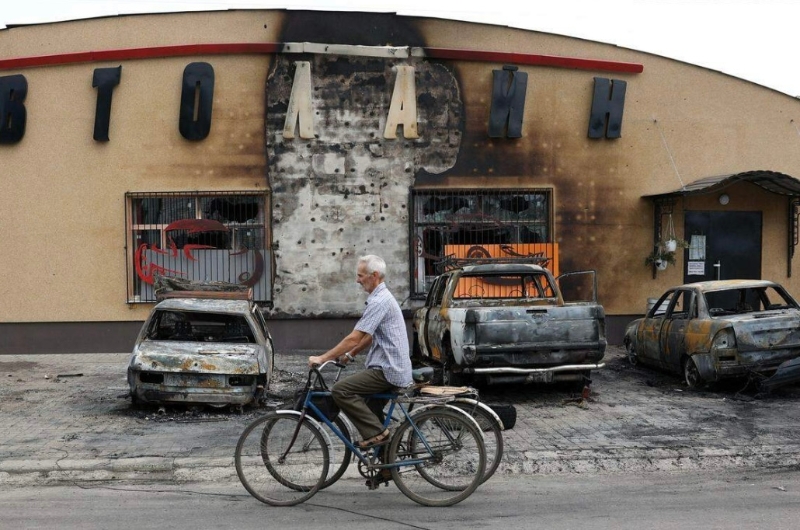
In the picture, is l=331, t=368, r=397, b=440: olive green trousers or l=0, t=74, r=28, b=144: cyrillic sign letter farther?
l=0, t=74, r=28, b=144: cyrillic sign letter

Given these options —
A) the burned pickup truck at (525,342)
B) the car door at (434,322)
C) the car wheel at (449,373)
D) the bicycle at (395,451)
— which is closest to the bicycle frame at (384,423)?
the bicycle at (395,451)

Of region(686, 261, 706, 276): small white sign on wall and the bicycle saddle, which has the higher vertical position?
region(686, 261, 706, 276): small white sign on wall

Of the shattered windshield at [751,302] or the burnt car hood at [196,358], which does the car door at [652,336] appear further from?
the burnt car hood at [196,358]

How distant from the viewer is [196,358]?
9.00 meters

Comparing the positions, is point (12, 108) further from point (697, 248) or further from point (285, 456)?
point (697, 248)

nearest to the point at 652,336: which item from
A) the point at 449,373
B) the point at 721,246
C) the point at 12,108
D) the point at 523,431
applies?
the point at 449,373

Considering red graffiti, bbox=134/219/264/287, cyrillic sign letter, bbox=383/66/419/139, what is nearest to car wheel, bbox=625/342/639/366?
cyrillic sign letter, bbox=383/66/419/139

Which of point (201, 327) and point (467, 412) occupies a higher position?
point (201, 327)

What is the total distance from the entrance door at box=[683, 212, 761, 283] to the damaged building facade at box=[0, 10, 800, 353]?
0.21ft

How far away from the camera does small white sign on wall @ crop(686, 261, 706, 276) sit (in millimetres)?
15523

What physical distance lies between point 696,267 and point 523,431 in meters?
8.89

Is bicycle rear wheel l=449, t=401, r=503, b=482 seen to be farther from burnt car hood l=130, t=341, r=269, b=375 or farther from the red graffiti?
the red graffiti

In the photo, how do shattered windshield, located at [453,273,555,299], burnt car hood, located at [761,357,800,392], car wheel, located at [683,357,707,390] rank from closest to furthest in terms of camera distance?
burnt car hood, located at [761,357,800,392] → car wheel, located at [683,357,707,390] → shattered windshield, located at [453,273,555,299]

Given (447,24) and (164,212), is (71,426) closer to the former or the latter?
(164,212)
